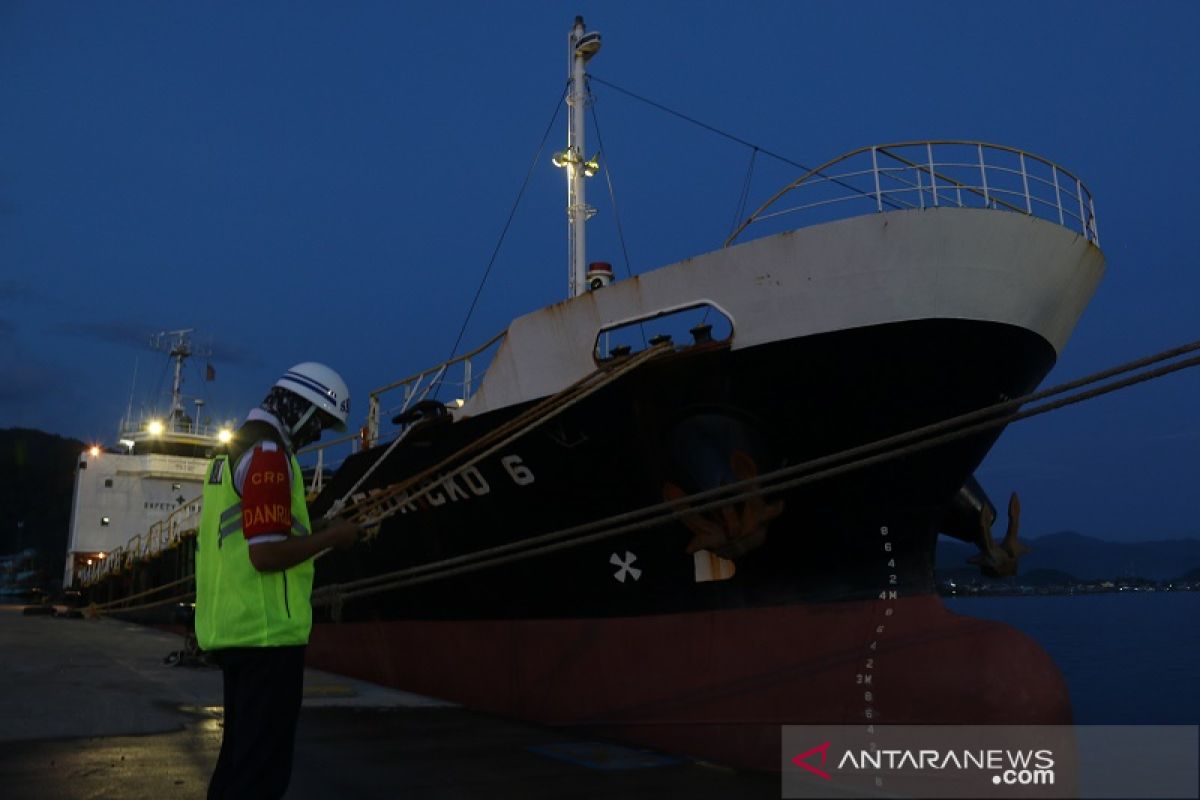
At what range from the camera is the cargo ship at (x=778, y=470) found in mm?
6145

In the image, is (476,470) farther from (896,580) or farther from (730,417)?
(896,580)

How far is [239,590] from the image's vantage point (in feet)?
8.67

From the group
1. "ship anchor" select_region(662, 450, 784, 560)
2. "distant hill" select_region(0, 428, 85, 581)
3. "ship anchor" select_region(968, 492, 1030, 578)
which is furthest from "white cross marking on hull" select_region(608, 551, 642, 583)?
"distant hill" select_region(0, 428, 85, 581)

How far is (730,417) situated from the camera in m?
6.63

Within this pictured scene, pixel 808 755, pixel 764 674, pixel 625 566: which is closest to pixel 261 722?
pixel 808 755

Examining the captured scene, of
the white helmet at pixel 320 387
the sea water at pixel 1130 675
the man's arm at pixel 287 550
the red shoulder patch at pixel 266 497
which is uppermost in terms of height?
the white helmet at pixel 320 387

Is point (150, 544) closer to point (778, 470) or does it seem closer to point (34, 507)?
point (778, 470)

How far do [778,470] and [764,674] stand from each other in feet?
5.21

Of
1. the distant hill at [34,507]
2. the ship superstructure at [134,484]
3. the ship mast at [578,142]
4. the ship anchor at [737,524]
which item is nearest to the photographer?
the ship anchor at [737,524]

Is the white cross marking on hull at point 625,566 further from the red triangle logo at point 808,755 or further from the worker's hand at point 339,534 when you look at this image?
the worker's hand at point 339,534

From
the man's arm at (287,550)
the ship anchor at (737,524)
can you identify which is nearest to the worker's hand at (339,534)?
the man's arm at (287,550)

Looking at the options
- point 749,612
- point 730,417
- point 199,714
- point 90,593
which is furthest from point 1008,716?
point 90,593

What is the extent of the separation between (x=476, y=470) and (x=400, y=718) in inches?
79.2

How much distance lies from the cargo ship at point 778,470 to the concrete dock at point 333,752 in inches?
26.6
